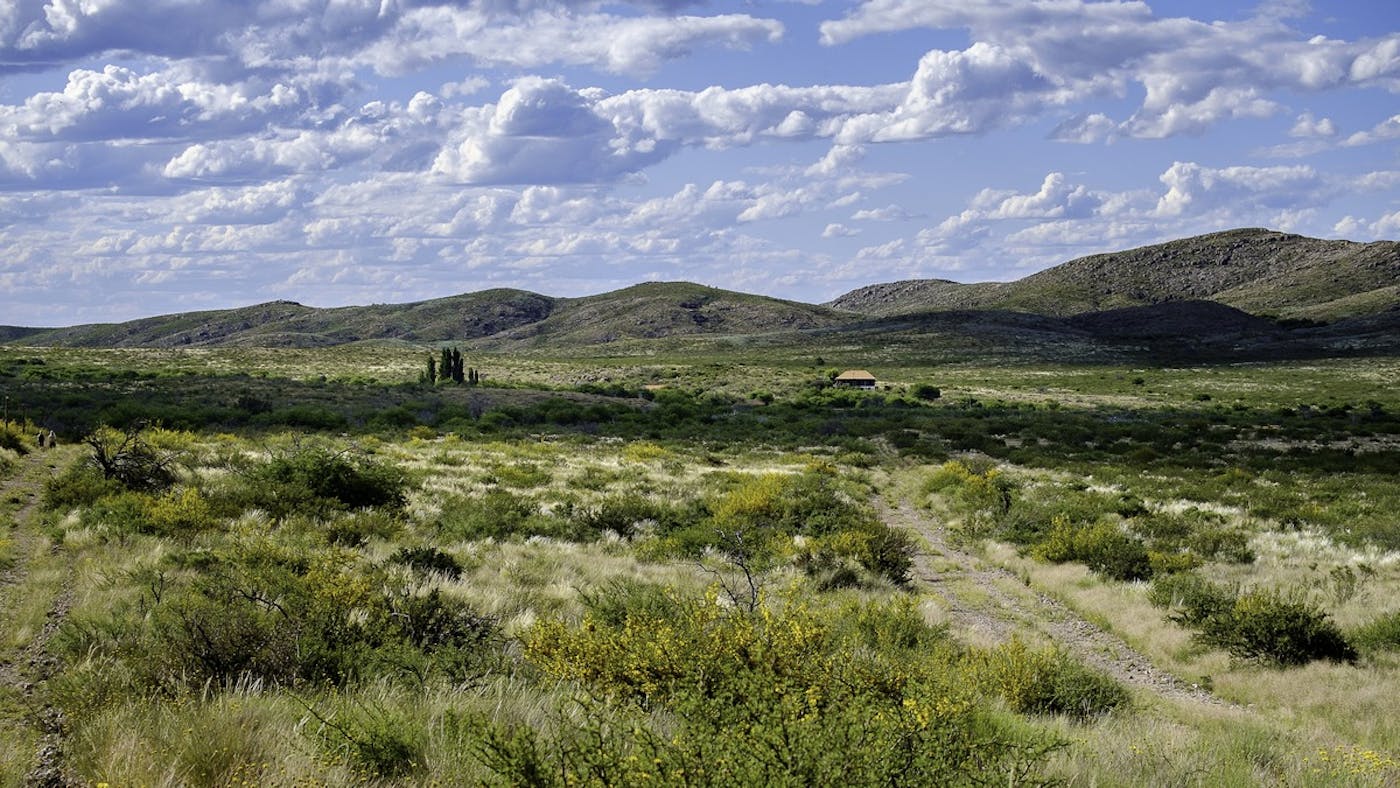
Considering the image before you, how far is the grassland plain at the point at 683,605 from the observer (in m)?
4.81

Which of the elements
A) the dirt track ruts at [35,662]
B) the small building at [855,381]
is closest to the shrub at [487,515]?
the dirt track ruts at [35,662]

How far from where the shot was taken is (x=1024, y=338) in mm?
139250

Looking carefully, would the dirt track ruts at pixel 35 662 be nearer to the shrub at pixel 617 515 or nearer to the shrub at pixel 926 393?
the shrub at pixel 617 515

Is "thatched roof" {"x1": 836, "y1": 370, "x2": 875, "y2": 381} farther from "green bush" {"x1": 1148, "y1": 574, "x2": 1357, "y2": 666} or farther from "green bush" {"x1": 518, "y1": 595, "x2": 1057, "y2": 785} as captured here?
"green bush" {"x1": 518, "y1": 595, "x2": 1057, "y2": 785}

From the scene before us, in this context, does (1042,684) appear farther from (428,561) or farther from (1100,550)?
(428,561)

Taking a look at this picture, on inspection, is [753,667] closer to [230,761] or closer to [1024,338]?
[230,761]

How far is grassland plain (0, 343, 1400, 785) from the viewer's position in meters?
4.81

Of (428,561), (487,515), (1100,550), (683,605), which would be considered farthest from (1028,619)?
(487,515)

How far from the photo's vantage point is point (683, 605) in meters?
8.41

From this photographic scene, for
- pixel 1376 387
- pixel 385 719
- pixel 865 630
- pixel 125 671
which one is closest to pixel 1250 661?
pixel 865 630

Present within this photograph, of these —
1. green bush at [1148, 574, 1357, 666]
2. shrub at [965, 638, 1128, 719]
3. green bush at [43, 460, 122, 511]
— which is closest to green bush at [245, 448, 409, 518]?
green bush at [43, 460, 122, 511]

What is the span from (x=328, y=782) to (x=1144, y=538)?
18.3 meters

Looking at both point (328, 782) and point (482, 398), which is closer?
point (328, 782)

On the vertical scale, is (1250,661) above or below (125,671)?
below
